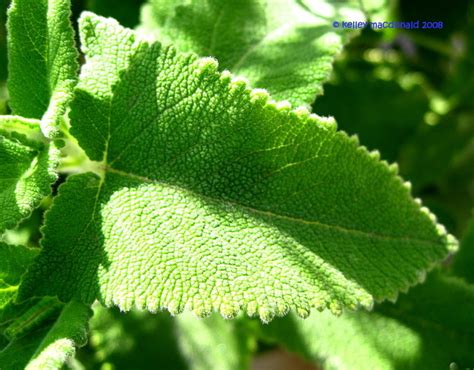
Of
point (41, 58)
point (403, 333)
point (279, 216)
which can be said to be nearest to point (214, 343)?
point (403, 333)

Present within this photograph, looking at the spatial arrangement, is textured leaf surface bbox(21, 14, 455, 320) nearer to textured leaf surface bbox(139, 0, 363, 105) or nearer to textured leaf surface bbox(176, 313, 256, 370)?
textured leaf surface bbox(139, 0, 363, 105)

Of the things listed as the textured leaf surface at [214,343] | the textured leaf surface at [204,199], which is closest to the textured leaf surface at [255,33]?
the textured leaf surface at [204,199]

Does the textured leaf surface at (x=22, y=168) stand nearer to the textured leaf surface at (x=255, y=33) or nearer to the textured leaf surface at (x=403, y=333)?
the textured leaf surface at (x=255, y=33)

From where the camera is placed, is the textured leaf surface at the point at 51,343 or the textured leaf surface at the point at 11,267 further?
the textured leaf surface at the point at 11,267

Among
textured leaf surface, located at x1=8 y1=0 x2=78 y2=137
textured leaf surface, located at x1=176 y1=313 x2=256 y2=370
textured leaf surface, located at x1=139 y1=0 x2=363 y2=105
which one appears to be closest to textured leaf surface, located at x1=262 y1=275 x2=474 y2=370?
textured leaf surface, located at x1=176 y1=313 x2=256 y2=370

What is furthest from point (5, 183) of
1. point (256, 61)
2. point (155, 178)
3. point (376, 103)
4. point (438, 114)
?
point (438, 114)

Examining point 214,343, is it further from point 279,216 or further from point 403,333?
point 279,216

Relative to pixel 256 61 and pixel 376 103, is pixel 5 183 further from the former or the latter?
pixel 376 103
